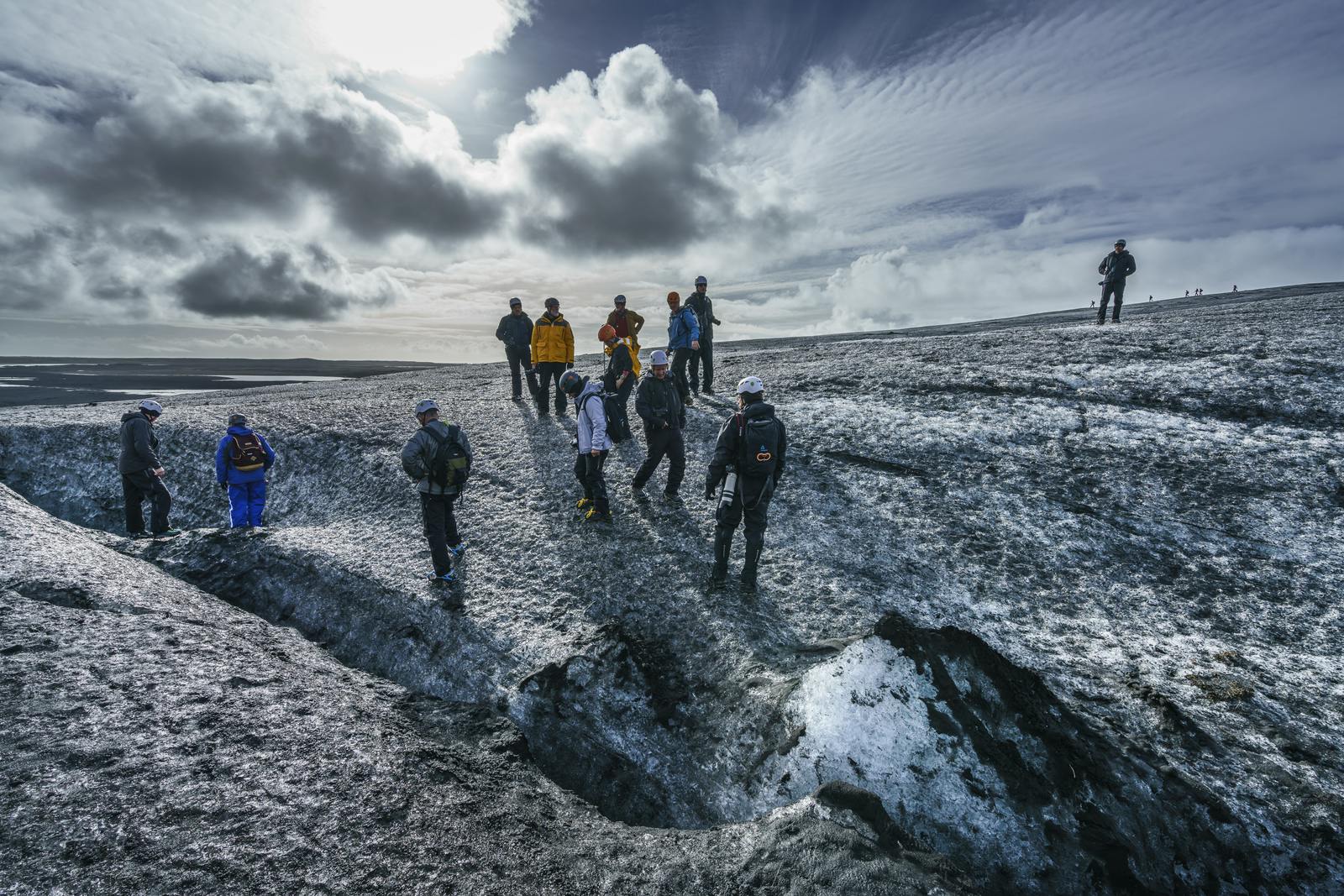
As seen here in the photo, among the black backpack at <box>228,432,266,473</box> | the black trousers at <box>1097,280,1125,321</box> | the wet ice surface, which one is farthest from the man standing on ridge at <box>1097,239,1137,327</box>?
the black backpack at <box>228,432,266,473</box>

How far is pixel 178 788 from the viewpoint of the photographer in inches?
172

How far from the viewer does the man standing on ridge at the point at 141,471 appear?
38.8 ft

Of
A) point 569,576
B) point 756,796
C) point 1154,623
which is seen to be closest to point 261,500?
point 569,576

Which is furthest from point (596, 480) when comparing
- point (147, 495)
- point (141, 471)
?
point (147, 495)

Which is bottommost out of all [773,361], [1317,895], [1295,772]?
[1317,895]

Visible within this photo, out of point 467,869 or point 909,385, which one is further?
point 909,385

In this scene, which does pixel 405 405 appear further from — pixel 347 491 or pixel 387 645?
pixel 387 645

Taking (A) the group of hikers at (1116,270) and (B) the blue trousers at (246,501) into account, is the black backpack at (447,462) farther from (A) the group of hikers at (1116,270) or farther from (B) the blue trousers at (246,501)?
(A) the group of hikers at (1116,270)

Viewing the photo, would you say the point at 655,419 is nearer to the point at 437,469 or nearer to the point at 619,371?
the point at 619,371

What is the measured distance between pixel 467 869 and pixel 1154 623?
8649mm

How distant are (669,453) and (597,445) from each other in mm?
1557

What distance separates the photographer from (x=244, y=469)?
11453mm

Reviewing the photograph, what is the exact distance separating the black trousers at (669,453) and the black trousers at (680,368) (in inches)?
150

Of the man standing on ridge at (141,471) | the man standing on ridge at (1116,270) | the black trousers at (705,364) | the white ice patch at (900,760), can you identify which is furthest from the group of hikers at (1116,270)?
the man standing on ridge at (141,471)
